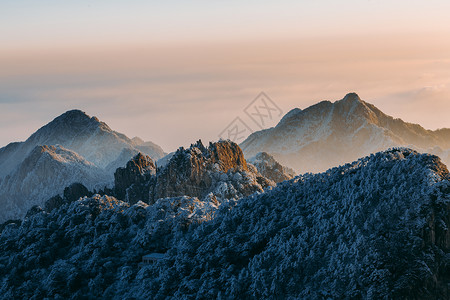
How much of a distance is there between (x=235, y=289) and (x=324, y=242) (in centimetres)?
2432

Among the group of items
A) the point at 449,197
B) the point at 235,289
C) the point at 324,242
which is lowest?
the point at 235,289

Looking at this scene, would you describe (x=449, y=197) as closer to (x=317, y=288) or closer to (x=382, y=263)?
(x=382, y=263)

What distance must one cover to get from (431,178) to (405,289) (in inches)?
1315

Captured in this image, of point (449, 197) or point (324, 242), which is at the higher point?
point (449, 197)

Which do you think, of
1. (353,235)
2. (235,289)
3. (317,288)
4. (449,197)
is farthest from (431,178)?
(235,289)

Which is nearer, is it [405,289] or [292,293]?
[405,289]

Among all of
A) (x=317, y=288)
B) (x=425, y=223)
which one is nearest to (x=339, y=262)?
(x=317, y=288)

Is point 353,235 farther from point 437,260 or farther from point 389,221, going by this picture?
point 437,260

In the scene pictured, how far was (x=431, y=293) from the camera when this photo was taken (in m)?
176

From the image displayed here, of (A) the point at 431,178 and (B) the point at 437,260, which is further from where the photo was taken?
(A) the point at 431,178

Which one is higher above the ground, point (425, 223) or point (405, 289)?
point (425, 223)

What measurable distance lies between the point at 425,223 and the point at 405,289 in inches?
676

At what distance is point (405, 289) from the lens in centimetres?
17638

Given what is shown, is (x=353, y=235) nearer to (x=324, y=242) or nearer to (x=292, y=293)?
(x=324, y=242)
